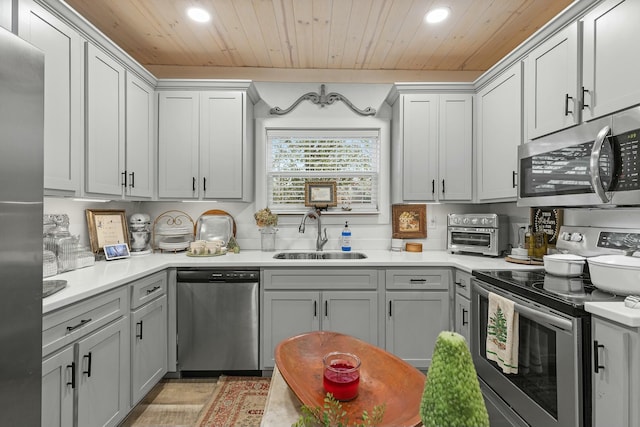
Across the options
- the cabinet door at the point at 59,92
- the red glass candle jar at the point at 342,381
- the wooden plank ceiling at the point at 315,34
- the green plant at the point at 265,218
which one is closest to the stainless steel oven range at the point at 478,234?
the wooden plank ceiling at the point at 315,34

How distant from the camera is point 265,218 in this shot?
3.00m

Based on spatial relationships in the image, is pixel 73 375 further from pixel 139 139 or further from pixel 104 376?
pixel 139 139

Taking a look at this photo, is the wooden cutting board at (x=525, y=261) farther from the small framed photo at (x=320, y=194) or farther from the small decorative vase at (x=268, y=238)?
the small decorative vase at (x=268, y=238)

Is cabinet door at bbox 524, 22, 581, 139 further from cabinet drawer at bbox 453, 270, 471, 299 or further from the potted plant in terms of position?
the potted plant

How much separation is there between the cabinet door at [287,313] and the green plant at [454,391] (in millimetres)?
2038

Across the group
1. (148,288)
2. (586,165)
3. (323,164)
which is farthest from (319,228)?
(586,165)

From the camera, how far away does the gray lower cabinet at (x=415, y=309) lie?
252cm

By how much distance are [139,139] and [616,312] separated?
3109mm

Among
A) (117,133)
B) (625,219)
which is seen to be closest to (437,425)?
(625,219)

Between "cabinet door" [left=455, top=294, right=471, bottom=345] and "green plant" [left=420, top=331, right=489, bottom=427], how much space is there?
1.96 metres

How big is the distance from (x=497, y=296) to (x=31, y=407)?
204 cm

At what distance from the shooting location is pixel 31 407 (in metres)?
0.89

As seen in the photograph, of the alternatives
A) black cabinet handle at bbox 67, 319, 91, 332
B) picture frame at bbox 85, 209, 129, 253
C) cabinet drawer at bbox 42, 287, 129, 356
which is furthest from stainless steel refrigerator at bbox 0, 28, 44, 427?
picture frame at bbox 85, 209, 129, 253

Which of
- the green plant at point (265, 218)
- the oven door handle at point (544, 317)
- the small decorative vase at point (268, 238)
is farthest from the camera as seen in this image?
the small decorative vase at point (268, 238)
